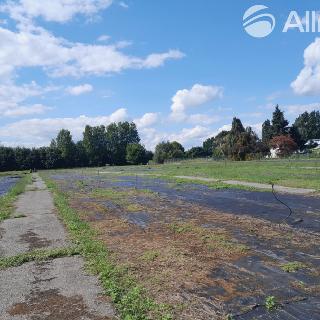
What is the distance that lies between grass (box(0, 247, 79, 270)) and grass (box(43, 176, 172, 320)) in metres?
0.29

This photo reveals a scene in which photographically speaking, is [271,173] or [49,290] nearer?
[49,290]

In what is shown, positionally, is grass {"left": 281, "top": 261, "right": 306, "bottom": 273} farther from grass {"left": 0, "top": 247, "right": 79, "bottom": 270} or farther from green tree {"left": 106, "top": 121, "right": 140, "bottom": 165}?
green tree {"left": 106, "top": 121, "right": 140, "bottom": 165}

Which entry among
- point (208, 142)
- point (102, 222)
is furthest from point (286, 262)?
point (208, 142)

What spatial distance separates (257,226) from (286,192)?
8.87 metres

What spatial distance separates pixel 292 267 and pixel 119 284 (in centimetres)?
313

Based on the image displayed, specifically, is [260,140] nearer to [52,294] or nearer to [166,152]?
[166,152]

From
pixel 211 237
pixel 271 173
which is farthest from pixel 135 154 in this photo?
pixel 211 237

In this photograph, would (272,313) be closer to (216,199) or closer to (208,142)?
(216,199)

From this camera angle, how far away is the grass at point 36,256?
826cm

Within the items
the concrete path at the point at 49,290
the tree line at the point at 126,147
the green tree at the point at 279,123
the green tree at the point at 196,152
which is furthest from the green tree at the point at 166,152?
the concrete path at the point at 49,290

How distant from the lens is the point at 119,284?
6.56 metres

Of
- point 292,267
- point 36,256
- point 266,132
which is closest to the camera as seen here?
point 292,267

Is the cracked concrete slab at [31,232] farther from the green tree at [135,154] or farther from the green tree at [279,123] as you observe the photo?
the green tree at [135,154]

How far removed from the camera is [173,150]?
103m
